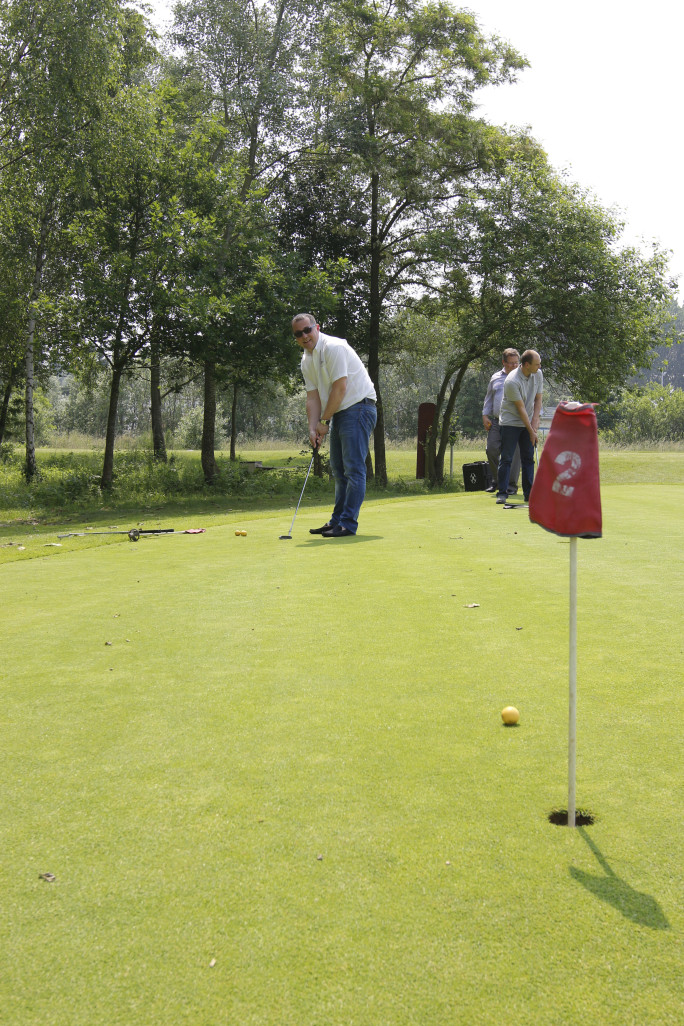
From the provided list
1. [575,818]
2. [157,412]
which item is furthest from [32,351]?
[575,818]

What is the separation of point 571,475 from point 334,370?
6.04 m

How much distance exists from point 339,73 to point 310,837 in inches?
1071

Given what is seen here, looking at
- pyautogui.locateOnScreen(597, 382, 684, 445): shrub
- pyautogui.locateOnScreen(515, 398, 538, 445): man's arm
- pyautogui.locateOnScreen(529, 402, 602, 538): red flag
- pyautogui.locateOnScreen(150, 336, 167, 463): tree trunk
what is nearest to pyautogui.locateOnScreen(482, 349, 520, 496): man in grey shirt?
pyautogui.locateOnScreen(515, 398, 538, 445): man's arm

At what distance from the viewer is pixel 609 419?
62188 mm

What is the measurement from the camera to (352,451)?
350 inches

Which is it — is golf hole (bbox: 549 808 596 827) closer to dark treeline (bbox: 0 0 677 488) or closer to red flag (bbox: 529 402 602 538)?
red flag (bbox: 529 402 602 538)

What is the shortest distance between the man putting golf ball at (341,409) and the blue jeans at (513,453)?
363cm

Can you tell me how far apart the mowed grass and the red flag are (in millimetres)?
837

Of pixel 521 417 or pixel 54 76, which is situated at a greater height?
pixel 54 76

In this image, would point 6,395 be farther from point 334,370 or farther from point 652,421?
point 652,421

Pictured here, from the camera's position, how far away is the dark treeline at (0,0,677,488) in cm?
1895

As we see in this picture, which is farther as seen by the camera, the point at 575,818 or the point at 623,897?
the point at 575,818

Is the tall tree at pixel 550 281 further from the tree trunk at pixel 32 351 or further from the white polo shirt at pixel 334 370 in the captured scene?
the white polo shirt at pixel 334 370

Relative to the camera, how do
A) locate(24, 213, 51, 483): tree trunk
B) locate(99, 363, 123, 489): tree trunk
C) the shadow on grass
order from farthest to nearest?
locate(24, 213, 51, 483): tree trunk, locate(99, 363, 123, 489): tree trunk, the shadow on grass
